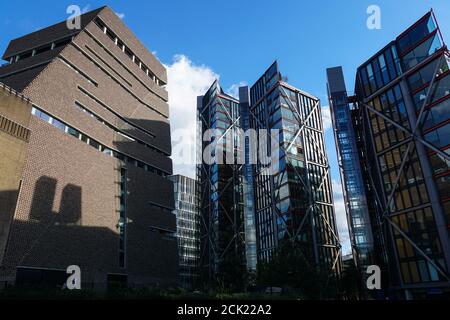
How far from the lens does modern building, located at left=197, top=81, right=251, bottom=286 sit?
95188 mm

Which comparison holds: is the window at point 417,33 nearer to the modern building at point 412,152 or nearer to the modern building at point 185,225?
the modern building at point 412,152

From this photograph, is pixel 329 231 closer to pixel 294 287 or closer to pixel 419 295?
pixel 419 295

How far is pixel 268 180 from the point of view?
8369 centimetres

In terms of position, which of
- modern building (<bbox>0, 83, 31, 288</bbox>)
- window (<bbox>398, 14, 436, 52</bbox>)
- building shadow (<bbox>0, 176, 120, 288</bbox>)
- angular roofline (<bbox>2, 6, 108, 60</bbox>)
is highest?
angular roofline (<bbox>2, 6, 108, 60</bbox>)

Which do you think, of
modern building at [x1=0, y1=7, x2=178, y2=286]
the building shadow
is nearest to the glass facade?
modern building at [x1=0, y1=7, x2=178, y2=286]

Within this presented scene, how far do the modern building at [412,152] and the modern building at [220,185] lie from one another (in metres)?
43.6

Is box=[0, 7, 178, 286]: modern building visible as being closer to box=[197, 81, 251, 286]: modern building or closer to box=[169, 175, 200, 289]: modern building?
box=[197, 81, 251, 286]: modern building

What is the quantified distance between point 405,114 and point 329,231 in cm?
3661

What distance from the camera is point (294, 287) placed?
1667 inches

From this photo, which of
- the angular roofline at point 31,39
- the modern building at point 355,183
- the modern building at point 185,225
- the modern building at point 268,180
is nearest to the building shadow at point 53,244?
the angular roofline at point 31,39

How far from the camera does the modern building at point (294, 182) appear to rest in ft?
247

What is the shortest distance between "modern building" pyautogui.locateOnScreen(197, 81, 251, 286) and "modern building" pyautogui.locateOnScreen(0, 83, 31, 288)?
61.8 meters

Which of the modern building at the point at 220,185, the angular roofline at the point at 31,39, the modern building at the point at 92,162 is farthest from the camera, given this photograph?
the modern building at the point at 220,185
